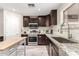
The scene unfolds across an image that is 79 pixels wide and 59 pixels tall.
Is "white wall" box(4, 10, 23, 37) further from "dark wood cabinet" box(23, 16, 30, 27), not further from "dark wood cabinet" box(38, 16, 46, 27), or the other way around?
"dark wood cabinet" box(38, 16, 46, 27)

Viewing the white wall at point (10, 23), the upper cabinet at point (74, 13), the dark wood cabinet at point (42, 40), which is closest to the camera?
the upper cabinet at point (74, 13)

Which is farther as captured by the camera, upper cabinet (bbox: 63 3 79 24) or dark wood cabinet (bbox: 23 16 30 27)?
dark wood cabinet (bbox: 23 16 30 27)

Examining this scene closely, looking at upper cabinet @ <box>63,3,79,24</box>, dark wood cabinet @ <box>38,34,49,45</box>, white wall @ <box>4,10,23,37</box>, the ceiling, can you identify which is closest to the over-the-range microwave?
dark wood cabinet @ <box>38,34,49,45</box>

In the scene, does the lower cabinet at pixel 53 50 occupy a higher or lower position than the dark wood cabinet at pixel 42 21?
lower

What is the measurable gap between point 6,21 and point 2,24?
262 mm

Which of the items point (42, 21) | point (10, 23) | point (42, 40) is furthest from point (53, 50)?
point (42, 21)

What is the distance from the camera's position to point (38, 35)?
8.30 meters

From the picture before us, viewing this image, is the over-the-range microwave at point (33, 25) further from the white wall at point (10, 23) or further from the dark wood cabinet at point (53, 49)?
the dark wood cabinet at point (53, 49)

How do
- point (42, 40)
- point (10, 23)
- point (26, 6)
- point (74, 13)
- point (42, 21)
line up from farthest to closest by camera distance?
point (42, 21) < point (42, 40) < point (10, 23) < point (26, 6) < point (74, 13)

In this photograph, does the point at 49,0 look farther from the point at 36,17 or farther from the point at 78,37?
the point at 36,17

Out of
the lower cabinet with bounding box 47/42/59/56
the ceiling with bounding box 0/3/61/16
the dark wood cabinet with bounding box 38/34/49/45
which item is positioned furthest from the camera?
the dark wood cabinet with bounding box 38/34/49/45

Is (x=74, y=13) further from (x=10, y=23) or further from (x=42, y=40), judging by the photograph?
(x=42, y=40)

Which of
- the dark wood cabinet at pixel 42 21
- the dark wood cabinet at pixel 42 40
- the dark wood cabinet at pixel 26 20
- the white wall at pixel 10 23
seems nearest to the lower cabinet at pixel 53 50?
the white wall at pixel 10 23

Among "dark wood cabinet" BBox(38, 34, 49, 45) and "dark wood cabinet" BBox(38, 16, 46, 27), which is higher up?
"dark wood cabinet" BBox(38, 16, 46, 27)
